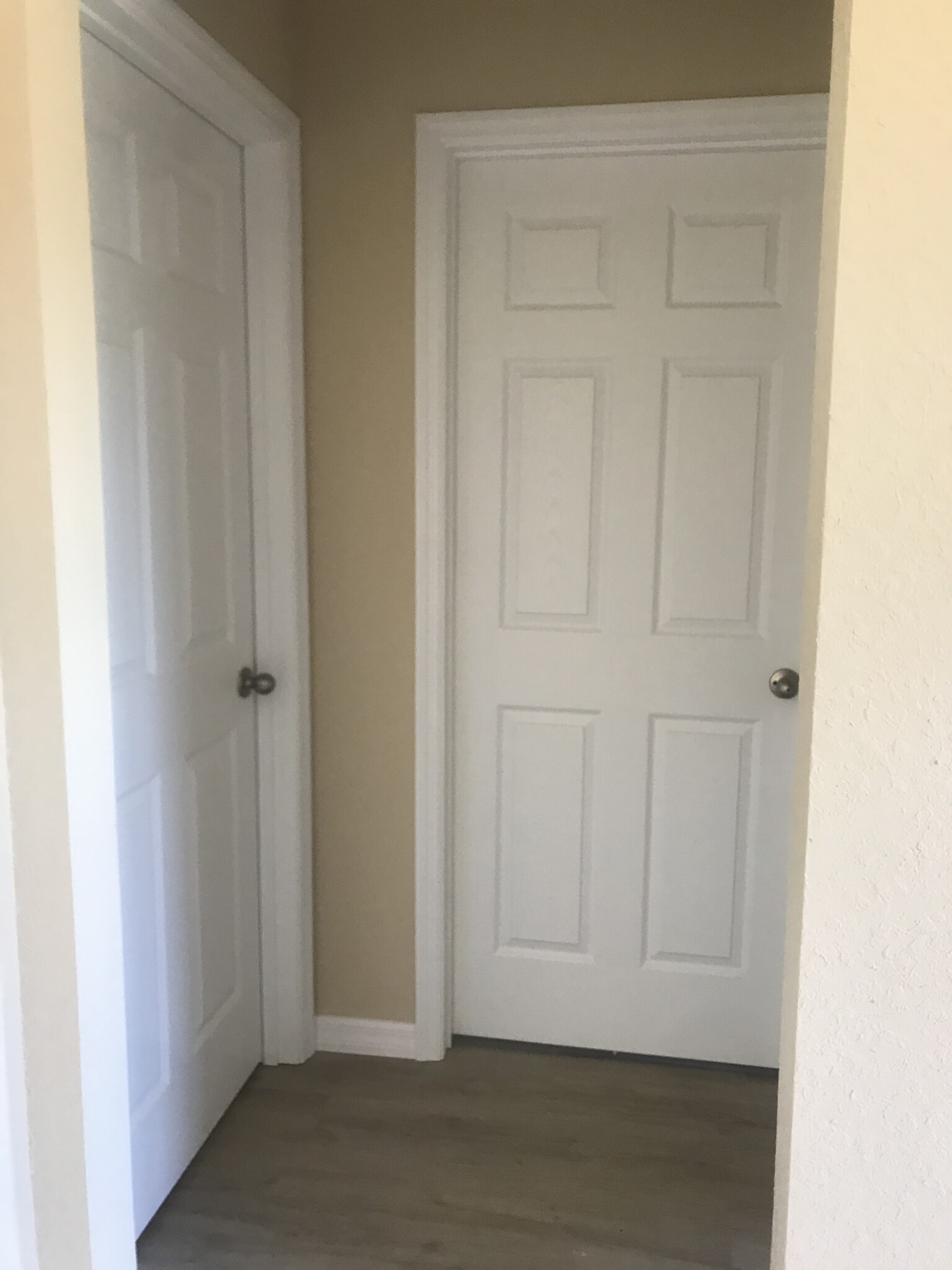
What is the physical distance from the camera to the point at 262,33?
1789 millimetres

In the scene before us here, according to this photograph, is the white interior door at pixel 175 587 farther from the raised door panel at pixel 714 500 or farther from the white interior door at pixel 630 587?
the raised door panel at pixel 714 500

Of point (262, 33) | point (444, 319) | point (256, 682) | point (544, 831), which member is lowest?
point (544, 831)

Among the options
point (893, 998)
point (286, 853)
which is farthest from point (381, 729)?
point (893, 998)

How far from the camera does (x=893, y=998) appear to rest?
1031mm

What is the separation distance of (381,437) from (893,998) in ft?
4.68

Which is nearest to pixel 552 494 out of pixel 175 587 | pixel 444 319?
pixel 444 319

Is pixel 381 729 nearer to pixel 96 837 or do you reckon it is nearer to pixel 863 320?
pixel 96 837

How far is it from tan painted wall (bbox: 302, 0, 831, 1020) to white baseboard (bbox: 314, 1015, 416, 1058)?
25 millimetres

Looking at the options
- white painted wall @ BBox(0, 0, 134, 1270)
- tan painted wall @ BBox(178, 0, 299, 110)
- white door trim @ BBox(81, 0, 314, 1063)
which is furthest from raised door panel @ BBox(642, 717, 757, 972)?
tan painted wall @ BBox(178, 0, 299, 110)

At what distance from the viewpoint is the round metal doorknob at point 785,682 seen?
199 cm

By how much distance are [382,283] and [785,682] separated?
1.17 meters

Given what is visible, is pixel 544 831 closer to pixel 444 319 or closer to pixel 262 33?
pixel 444 319

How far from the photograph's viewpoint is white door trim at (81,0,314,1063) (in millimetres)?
1885

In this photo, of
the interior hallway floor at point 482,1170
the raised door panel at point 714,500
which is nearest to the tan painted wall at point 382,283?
the interior hallway floor at point 482,1170
